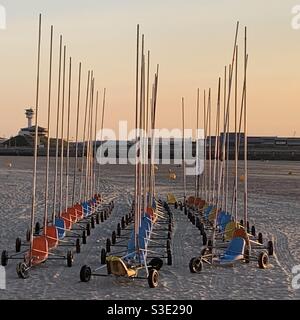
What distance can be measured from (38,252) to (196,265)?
10.1 feet

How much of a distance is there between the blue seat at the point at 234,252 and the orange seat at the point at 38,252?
3.53 m

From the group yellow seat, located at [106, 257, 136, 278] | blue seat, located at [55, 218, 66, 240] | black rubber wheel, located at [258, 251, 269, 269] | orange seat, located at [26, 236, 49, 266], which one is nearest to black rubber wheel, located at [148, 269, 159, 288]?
yellow seat, located at [106, 257, 136, 278]

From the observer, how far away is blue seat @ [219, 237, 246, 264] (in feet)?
41.0

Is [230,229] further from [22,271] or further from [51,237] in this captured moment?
[22,271]

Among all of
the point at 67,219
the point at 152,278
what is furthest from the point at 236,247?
the point at 67,219

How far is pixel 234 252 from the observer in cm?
1271

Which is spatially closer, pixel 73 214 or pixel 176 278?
pixel 176 278

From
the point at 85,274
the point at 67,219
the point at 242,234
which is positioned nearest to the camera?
the point at 85,274

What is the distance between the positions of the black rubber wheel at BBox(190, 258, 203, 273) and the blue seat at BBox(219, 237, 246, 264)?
0.71 m

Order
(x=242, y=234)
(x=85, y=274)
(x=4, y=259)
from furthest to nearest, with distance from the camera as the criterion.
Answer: (x=242, y=234) < (x=4, y=259) < (x=85, y=274)

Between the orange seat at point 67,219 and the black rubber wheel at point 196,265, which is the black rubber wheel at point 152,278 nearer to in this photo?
the black rubber wheel at point 196,265

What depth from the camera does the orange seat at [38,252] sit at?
11898mm
